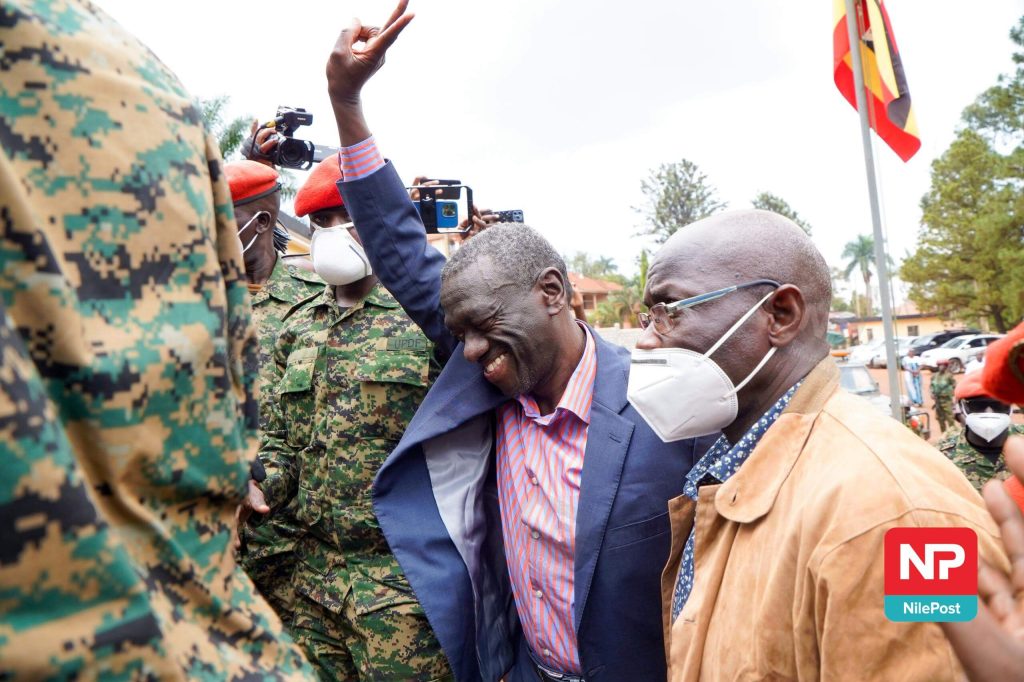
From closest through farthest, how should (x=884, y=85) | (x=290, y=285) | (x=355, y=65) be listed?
1. (x=355, y=65)
2. (x=290, y=285)
3. (x=884, y=85)

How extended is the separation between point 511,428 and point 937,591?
154 cm

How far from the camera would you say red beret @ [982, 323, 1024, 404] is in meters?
1.75

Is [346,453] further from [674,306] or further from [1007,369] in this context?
[1007,369]

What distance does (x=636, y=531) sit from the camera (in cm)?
221

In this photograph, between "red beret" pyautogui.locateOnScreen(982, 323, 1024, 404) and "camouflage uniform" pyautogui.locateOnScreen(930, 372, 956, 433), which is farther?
"camouflage uniform" pyautogui.locateOnScreen(930, 372, 956, 433)

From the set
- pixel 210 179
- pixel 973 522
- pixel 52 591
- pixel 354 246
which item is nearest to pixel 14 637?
pixel 52 591

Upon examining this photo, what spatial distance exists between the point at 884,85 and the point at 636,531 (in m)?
6.94

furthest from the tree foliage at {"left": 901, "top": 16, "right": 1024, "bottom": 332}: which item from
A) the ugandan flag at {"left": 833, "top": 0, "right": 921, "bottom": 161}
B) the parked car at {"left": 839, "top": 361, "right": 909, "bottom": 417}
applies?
the ugandan flag at {"left": 833, "top": 0, "right": 921, "bottom": 161}

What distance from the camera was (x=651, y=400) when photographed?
79.5 inches

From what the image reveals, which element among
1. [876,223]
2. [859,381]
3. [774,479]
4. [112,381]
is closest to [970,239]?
[859,381]

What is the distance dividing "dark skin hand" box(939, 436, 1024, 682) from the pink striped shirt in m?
1.27

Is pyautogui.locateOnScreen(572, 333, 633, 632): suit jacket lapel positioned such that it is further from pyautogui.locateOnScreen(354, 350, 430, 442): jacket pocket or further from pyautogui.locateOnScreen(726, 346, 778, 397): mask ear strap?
pyautogui.locateOnScreen(354, 350, 430, 442): jacket pocket

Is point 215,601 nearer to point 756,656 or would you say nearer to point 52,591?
point 52,591

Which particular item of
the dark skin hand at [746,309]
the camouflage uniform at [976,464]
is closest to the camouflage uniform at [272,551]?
the dark skin hand at [746,309]
